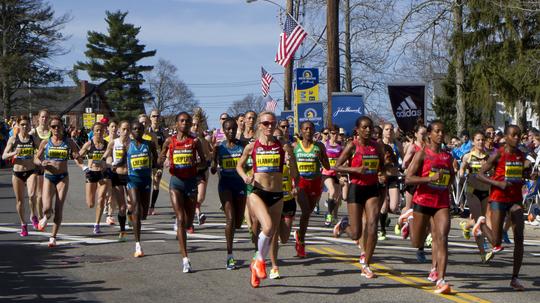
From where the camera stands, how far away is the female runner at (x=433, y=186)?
10.7 metres

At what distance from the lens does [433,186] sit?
Answer: 10.8 meters

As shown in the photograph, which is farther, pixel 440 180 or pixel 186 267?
pixel 186 267

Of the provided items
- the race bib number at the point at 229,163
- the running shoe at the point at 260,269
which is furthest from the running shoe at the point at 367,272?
the race bib number at the point at 229,163

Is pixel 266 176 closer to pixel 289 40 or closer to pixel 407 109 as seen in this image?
pixel 407 109

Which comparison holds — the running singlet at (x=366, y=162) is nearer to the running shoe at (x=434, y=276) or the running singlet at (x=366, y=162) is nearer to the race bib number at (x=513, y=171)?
the running shoe at (x=434, y=276)

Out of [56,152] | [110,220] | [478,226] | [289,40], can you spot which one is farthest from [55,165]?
[289,40]

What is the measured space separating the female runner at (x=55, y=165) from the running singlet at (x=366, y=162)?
5.23m

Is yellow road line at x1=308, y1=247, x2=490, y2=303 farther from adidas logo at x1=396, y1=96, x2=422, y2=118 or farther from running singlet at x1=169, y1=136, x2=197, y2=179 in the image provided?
adidas logo at x1=396, y1=96, x2=422, y2=118

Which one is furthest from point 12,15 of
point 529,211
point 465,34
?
point 529,211

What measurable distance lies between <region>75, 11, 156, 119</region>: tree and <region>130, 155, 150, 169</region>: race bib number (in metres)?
74.6

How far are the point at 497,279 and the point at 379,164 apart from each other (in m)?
2.09

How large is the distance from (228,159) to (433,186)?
302cm

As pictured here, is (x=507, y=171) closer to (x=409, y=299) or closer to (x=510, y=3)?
(x=409, y=299)

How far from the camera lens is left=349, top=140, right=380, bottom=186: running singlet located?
37.7 feet
